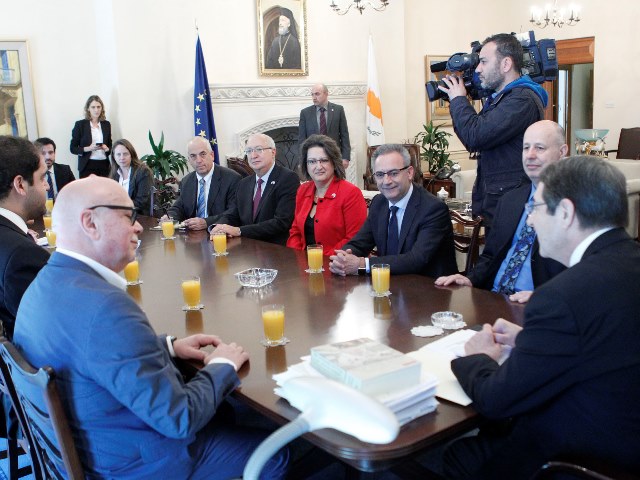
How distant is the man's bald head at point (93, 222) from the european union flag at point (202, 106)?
18.7 feet

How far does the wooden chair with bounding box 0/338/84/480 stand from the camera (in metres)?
1.34

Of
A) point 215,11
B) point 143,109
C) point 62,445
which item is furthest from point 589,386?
point 215,11

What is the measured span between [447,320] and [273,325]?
0.54 meters

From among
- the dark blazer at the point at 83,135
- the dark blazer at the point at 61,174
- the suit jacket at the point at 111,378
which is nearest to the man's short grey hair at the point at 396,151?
the suit jacket at the point at 111,378

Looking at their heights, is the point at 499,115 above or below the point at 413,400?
above

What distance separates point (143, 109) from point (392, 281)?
213 inches

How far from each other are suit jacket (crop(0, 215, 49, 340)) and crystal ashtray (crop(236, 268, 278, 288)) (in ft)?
2.46

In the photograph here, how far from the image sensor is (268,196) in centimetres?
416

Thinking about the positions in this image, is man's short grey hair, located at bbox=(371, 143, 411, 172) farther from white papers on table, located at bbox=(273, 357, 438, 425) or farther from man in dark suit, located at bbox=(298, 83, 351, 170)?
man in dark suit, located at bbox=(298, 83, 351, 170)

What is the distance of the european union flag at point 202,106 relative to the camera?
23.4 ft

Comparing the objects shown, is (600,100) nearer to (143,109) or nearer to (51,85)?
Result: (143,109)

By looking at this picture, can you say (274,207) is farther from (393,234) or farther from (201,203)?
(393,234)

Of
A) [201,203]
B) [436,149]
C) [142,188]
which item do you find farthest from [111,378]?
[436,149]

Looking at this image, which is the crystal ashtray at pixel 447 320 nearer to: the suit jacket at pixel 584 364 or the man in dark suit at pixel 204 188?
the suit jacket at pixel 584 364
